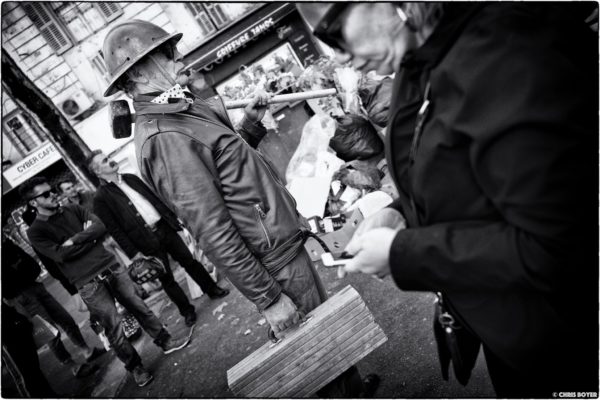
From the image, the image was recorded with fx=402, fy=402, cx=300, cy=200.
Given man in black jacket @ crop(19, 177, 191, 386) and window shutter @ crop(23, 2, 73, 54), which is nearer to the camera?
man in black jacket @ crop(19, 177, 191, 386)

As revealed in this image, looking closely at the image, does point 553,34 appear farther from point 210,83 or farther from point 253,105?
point 210,83

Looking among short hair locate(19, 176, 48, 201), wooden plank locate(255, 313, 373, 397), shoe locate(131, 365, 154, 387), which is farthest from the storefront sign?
wooden plank locate(255, 313, 373, 397)

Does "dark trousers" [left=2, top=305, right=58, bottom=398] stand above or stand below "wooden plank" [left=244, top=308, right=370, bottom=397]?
above

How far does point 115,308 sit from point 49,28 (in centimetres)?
1377

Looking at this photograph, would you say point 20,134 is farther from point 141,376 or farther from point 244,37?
point 141,376

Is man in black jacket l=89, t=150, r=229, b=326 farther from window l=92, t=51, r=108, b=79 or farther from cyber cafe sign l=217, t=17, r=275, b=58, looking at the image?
window l=92, t=51, r=108, b=79

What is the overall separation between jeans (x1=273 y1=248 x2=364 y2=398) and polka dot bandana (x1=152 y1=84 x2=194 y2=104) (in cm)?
114

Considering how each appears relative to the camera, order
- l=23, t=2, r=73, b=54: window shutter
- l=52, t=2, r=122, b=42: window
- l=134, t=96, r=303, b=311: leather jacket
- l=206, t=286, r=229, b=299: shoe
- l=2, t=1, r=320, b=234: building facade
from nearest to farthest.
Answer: l=134, t=96, r=303, b=311: leather jacket, l=206, t=286, r=229, b=299: shoe, l=2, t=1, r=320, b=234: building facade, l=52, t=2, r=122, b=42: window, l=23, t=2, r=73, b=54: window shutter

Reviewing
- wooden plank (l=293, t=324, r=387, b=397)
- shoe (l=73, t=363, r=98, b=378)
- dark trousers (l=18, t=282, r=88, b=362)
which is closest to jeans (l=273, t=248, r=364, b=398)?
wooden plank (l=293, t=324, r=387, b=397)

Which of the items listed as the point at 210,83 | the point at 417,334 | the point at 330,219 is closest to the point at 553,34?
the point at 417,334

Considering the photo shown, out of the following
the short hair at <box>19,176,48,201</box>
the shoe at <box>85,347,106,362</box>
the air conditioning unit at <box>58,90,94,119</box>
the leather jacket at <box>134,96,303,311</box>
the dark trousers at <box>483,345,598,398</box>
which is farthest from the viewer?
the air conditioning unit at <box>58,90,94,119</box>

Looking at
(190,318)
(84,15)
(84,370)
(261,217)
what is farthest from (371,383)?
(84,15)

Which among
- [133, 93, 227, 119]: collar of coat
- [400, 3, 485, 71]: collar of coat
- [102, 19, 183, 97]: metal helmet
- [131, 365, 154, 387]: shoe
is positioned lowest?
[131, 365, 154, 387]: shoe

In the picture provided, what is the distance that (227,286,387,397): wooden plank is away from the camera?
6.92 feet
